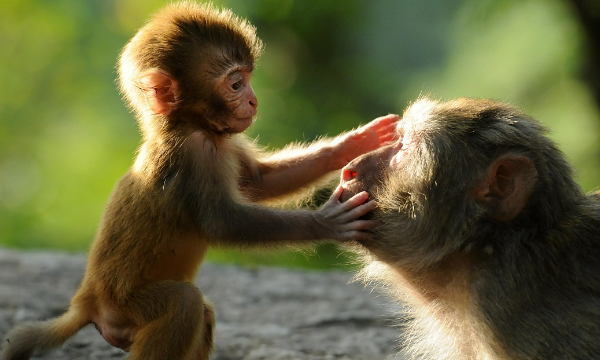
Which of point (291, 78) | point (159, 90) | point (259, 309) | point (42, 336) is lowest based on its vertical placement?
point (42, 336)

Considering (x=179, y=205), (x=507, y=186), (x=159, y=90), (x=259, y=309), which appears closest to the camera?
(x=507, y=186)

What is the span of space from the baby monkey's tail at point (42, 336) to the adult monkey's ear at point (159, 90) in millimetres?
1387

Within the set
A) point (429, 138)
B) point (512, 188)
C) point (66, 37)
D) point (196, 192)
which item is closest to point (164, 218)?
point (196, 192)

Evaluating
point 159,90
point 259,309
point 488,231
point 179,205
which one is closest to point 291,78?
point 259,309

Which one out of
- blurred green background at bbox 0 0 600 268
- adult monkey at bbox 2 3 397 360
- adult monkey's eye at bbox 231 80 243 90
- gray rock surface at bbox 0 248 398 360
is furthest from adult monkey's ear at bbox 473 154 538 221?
blurred green background at bbox 0 0 600 268

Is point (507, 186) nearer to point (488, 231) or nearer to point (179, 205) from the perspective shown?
point (488, 231)

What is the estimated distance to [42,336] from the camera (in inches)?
207

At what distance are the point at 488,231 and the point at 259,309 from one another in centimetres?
363

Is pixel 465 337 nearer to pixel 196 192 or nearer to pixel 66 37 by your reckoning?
pixel 196 192

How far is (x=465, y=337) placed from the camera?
15.5 feet

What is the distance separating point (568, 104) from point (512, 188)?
9.19 meters

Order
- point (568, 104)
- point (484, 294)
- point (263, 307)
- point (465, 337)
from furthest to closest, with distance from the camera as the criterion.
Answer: point (568, 104)
point (263, 307)
point (465, 337)
point (484, 294)

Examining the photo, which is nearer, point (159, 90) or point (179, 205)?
point (179, 205)

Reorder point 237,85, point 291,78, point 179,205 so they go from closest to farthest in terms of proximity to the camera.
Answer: point 179,205, point 237,85, point 291,78
